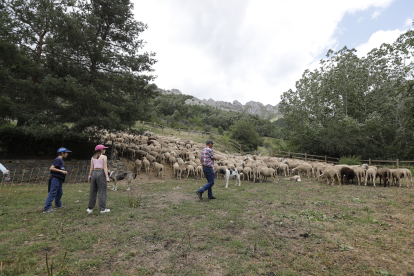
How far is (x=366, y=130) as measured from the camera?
25.4 metres

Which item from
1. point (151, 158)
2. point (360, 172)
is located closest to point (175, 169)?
point (151, 158)

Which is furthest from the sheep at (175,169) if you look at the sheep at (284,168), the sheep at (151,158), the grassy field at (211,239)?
the sheep at (284,168)

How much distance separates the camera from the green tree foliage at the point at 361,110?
24.3 m

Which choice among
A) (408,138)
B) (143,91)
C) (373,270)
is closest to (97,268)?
(373,270)

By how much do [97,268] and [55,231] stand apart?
228 centimetres

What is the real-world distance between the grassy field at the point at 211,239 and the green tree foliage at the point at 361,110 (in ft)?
73.7

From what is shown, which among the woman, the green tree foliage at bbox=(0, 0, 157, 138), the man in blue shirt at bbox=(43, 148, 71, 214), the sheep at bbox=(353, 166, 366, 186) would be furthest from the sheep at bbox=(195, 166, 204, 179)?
the sheep at bbox=(353, 166, 366, 186)

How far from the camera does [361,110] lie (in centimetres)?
2689

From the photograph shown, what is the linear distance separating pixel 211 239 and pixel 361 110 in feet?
105

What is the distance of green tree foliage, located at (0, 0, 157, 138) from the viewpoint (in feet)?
36.8

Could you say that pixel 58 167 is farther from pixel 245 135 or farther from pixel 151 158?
pixel 245 135

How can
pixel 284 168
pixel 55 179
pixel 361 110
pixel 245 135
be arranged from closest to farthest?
1. pixel 55 179
2. pixel 284 168
3. pixel 361 110
4. pixel 245 135

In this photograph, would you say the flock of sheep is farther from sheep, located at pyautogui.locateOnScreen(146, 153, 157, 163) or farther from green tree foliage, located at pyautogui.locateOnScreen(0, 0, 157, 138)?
green tree foliage, located at pyautogui.locateOnScreen(0, 0, 157, 138)

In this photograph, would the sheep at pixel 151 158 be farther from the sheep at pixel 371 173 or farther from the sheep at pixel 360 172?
the sheep at pixel 371 173
